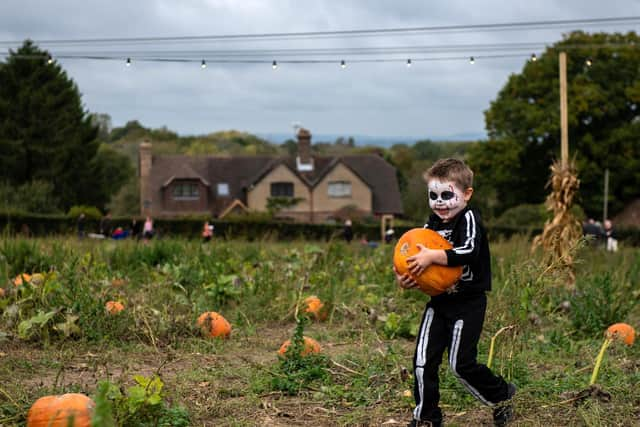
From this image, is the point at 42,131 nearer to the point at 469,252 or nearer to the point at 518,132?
the point at 518,132

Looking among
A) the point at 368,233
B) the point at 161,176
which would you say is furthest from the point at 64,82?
the point at 368,233

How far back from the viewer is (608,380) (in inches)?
191

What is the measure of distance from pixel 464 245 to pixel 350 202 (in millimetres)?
45049

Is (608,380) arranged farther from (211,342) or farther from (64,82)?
Answer: (64,82)

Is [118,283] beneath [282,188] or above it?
beneath

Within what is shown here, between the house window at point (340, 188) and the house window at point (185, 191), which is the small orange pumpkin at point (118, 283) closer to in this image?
the house window at point (340, 188)

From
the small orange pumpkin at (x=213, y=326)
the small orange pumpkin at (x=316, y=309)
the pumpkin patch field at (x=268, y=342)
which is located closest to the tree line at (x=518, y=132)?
the pumpkin patch field at (x=268, y=342)

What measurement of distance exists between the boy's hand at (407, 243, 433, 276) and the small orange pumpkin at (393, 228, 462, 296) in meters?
0.03

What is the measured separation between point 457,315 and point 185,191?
47.7 metres

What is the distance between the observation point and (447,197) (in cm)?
400

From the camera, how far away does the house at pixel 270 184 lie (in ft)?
160

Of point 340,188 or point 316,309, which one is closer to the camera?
point 316,309

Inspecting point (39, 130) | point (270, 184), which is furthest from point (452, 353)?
point (270, 184)

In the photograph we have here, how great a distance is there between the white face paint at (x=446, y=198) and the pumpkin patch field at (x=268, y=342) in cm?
94
